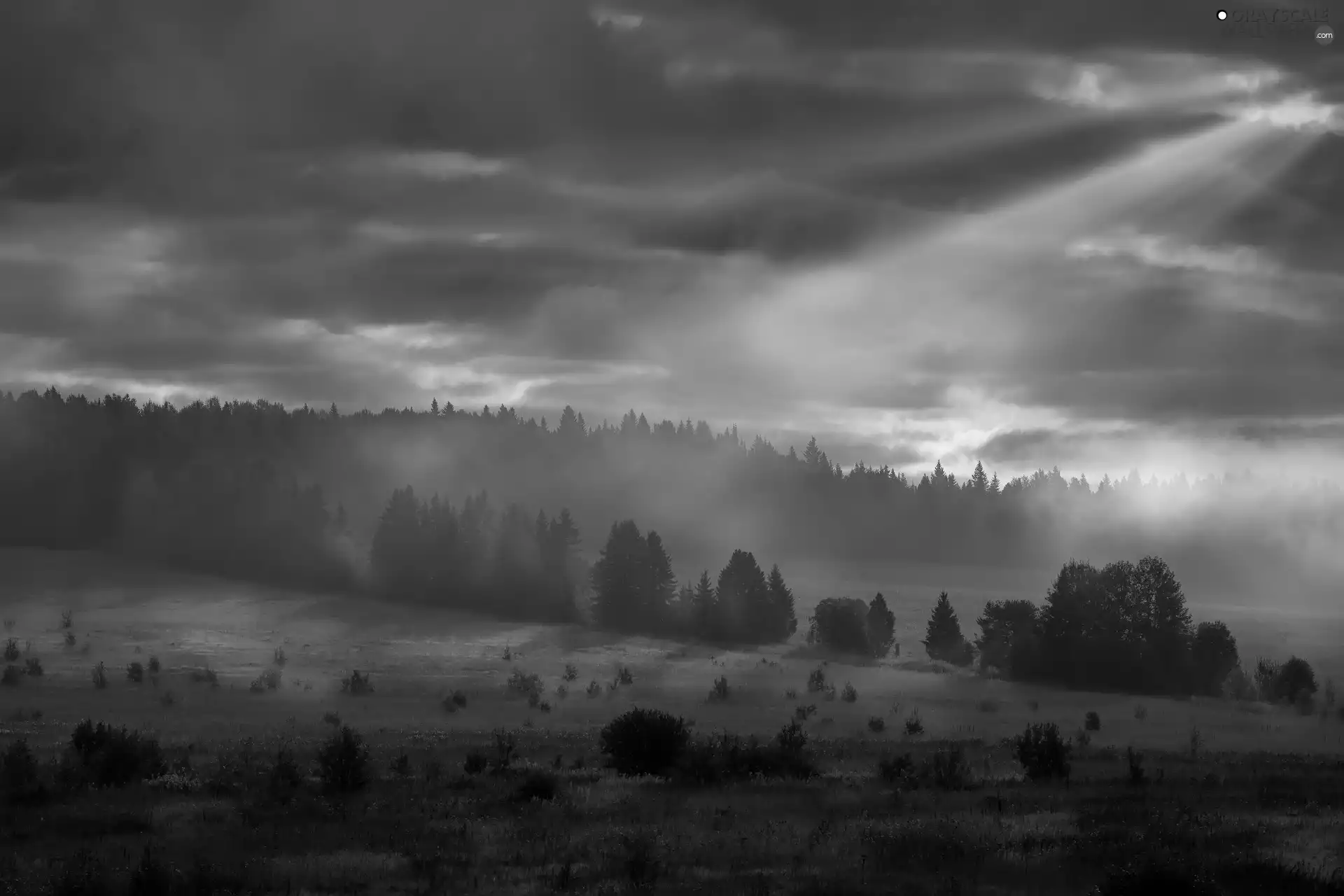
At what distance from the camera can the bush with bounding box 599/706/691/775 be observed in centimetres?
2445

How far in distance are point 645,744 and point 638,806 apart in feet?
16.1

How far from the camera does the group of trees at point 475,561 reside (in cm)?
9456

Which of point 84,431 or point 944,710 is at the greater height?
point 84,431

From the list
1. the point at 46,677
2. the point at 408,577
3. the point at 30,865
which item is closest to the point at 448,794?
the point at 30,865

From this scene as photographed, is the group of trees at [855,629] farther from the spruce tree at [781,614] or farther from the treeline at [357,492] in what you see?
the treeline at [357,492]

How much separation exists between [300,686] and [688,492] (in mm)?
133817

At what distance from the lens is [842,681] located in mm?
65500

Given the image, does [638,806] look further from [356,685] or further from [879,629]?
[879,629]

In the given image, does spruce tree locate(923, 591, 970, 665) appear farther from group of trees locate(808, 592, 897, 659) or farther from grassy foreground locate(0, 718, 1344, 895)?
grassy foreground locate(0, 718, 1344, 895)

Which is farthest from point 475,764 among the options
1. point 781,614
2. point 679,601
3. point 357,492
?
point 357,492

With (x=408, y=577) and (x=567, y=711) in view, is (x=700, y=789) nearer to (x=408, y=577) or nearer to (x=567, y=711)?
(x=567, y=711)

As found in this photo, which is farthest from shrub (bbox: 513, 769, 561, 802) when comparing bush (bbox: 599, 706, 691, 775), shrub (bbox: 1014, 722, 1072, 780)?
shrub (bbox: 1014, 722, 1072, 780)

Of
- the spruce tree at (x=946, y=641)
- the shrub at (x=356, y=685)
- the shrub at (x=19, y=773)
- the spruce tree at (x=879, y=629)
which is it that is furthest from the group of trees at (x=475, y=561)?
the shrub at (x=19, y=773)

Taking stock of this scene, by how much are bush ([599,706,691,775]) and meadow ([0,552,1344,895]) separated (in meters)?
1.04
